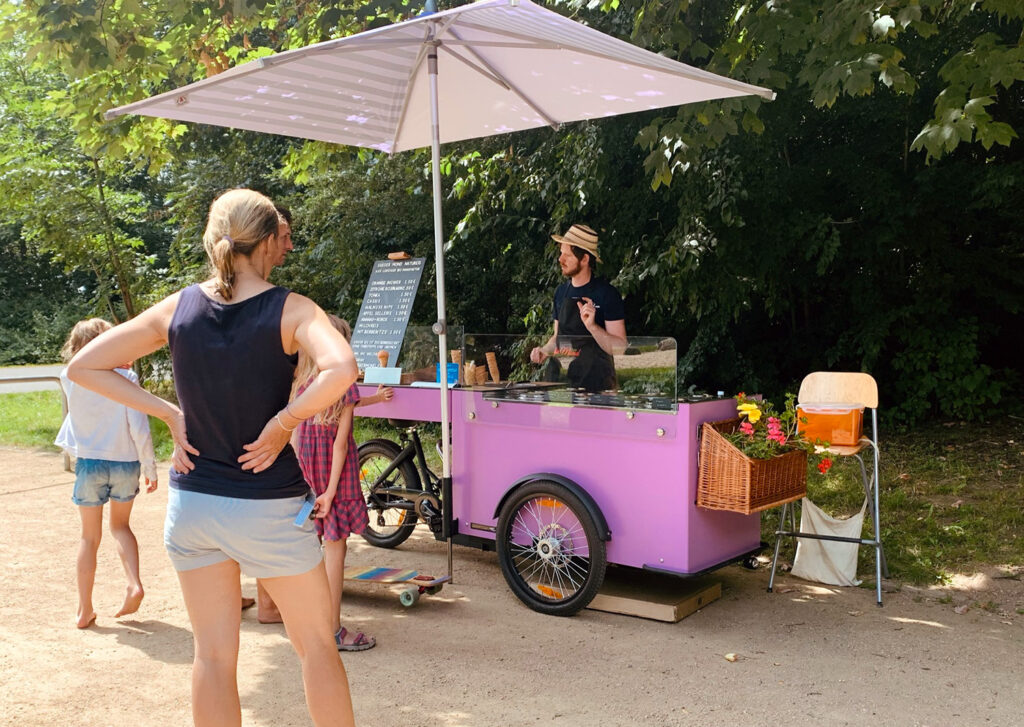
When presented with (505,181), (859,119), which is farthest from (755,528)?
(859,119)

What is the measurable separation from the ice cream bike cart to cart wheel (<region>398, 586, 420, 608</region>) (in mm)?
513

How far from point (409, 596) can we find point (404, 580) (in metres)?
0.19

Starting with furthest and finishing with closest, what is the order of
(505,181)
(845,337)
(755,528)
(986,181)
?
(845,337)
(505,181)
(986,181)
(755,528)

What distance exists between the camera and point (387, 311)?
251 inches

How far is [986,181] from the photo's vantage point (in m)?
9.53

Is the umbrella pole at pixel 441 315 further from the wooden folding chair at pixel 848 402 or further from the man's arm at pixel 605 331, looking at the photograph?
Result: the wooden folding chair at pixel 848 402

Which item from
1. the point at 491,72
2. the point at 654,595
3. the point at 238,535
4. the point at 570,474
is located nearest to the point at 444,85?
the point at 491,72

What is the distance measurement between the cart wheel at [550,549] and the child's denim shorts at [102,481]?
2064 millimetres

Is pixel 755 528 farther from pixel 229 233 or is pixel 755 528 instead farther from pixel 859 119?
pixel 859 119

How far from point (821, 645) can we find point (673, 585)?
1.04 m

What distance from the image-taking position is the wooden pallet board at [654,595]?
495 centimetres

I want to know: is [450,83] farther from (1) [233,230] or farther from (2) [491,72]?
(1) [233,230]

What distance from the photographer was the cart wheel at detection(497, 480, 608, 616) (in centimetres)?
493

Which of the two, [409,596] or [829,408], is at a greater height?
[829,408]
